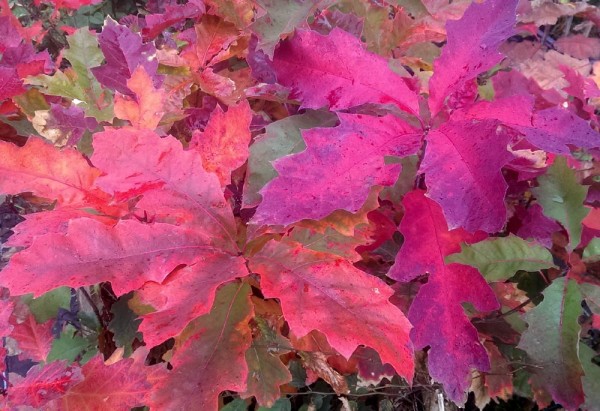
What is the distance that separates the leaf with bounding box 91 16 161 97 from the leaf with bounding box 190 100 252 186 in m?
0.13

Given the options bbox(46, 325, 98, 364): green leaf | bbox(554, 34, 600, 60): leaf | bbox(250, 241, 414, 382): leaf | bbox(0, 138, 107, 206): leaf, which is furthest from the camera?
bbox(554, 34, 600, 60): leaf

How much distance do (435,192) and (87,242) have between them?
1.21 ft

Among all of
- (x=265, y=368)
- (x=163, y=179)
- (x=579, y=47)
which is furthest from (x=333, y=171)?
(x=579, y=47)

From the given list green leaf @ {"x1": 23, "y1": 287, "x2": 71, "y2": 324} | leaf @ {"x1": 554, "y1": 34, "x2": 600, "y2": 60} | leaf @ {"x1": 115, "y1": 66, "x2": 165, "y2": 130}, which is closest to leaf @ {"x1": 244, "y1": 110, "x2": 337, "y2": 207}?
leaf @ {"x1": 115, "y1": 66, "x2": 165, "y2": 130}

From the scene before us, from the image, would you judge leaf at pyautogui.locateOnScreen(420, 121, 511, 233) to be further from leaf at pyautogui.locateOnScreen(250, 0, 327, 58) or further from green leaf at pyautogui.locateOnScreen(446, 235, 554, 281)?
leaf at pyautogui.locateOnScreen(250, 0, 327, 58)

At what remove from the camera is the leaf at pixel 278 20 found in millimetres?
613

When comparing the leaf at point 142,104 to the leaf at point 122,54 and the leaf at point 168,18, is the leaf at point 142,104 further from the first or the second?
the leaf at point 168,18

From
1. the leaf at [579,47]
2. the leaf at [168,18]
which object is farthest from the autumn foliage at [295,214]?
the leaf at [579,47]

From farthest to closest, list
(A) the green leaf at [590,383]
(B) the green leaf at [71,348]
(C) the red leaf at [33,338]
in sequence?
1. (B) the green leaf at [71,348]
2. (C) the red leaf at [33,338]
3. (A) the green leaf at [590,383]

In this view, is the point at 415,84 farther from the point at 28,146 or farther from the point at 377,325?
the point at 28,146

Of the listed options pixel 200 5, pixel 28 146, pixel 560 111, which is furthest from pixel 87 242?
pixel 560 111

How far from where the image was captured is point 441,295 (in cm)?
61

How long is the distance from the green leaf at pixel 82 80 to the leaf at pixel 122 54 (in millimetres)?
70

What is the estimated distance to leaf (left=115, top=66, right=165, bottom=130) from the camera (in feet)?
2.04
